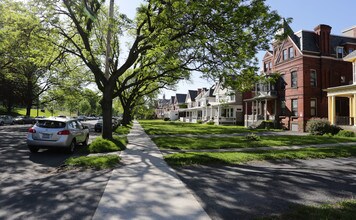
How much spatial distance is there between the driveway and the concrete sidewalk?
33 cm

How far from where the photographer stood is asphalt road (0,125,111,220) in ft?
16.3

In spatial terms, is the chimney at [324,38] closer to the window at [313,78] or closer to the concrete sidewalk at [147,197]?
the window at [313,78]

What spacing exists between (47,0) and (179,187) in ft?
39.7

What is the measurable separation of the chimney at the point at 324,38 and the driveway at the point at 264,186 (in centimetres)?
2352

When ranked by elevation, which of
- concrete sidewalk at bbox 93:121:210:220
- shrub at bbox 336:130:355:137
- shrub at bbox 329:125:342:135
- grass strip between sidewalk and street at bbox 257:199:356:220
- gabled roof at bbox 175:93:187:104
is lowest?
concrete sidewalk at bbox 93:121:210:220

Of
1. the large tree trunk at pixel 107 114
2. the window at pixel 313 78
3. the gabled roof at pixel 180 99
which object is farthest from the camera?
the gabled roof at pixel 180 99

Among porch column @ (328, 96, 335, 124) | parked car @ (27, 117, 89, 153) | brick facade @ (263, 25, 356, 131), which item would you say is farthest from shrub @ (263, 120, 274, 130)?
parked car @ (27, 117, 89, 153)

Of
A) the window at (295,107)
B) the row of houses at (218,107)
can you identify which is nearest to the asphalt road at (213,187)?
the window at (295,107)

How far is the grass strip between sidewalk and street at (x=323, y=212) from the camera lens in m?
4.63

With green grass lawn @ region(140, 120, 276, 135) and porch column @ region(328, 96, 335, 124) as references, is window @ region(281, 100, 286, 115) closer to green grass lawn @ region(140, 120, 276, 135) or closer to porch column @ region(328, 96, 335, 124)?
green grass lawn @ region(140, 120, 276, 135)

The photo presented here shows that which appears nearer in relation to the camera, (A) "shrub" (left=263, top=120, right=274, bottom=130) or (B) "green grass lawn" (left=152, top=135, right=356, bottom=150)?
(B) "green grass lawn" (left=152, top=135, right=356, bottom=150)

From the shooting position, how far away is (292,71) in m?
31.3

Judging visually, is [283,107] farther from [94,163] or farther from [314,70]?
[94,163]

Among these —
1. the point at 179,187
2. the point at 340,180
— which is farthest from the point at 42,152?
the point at 340,180
